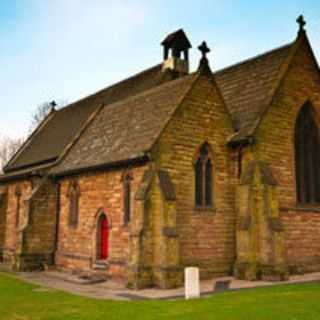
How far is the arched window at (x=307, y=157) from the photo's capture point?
2205 centimetres

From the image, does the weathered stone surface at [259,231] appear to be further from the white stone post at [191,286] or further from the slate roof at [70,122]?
the slate roof at [70,122]

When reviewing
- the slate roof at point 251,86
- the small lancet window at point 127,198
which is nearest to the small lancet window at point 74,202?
the small lancet window at point 127,198

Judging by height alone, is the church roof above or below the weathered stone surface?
above

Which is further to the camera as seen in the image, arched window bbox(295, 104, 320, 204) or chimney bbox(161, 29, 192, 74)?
chimney bbox(161, 29, 192, 74)

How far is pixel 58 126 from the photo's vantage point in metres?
34.9

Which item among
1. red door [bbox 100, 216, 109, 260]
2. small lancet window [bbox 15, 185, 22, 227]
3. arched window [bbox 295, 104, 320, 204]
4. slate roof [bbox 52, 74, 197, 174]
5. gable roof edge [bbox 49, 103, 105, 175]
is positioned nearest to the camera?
slate roof [bbox 52, 74, 197, 174]

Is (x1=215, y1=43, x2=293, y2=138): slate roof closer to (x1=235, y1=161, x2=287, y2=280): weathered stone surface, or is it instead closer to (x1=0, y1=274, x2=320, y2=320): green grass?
(x1=235, y1=161, x2=287, y2=280): weathered stone surface

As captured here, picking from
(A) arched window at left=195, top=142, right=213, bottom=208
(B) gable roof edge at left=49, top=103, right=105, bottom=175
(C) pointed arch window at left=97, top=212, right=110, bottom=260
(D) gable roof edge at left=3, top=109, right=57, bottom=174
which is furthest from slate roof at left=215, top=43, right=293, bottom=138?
(D) gable roof edge at left=3, top=109, right=57, bottom=174

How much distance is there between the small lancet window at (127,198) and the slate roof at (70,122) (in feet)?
30.8

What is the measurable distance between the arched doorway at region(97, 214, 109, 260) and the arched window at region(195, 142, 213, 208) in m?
4.64

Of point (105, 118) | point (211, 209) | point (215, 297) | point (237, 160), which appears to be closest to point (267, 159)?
point (237, 160)

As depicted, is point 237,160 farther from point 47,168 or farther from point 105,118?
point 47,168

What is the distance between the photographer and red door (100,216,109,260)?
21547mm

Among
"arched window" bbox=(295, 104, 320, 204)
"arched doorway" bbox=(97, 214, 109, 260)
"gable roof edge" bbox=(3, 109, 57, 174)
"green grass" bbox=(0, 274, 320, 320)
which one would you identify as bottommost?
"green grass" bbox=(0, 274, 320, 320)
